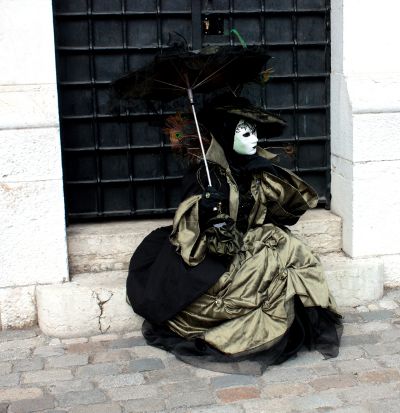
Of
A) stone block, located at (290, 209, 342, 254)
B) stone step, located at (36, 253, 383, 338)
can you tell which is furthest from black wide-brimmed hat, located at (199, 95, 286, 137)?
stone step, located at (36, 253, 383, 338)

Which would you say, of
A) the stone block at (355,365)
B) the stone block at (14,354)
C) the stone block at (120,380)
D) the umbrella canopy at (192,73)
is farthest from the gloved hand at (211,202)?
the stone block at (14,354)

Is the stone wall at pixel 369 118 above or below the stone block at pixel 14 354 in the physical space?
above

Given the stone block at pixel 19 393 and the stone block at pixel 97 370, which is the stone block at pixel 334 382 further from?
the stone block at pixel 19 393

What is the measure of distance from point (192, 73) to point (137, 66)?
3.33 feet

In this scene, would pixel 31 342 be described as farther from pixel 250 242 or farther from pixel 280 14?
pixel 280 14

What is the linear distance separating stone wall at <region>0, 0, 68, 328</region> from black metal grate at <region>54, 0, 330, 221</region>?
44 centimetres

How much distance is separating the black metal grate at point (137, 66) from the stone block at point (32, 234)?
1.65 feet

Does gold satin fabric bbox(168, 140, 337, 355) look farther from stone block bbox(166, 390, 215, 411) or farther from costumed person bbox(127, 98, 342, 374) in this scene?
stone block bbox(166, 390, 215, 411)

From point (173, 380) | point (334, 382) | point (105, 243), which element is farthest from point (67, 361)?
point (334, 382)

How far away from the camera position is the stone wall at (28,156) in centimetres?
519

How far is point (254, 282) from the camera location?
15.8 ft

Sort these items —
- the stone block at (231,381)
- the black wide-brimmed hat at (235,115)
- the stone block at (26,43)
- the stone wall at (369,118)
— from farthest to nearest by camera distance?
the stone wall at (369,118) < the stone block at (26,43) < the black wide-brimmed hat at (235,115) < the stone block at (231,381)

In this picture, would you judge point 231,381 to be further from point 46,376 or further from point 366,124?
point 366,124

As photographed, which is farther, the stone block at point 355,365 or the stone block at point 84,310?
the stone block at point 84,310
